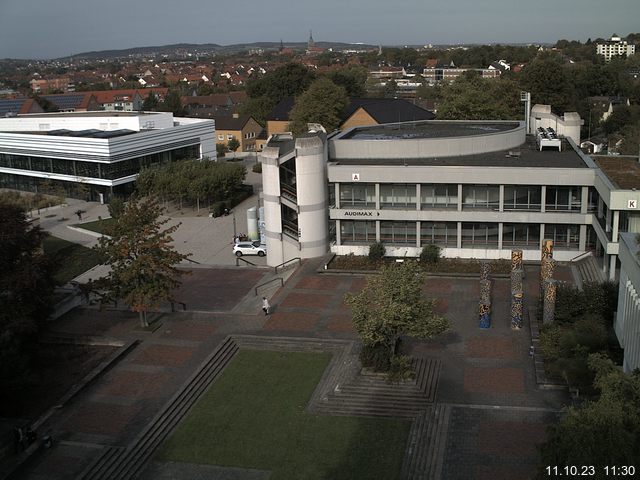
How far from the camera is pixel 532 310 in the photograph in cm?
3155

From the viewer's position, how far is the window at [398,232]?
4119 centimetres

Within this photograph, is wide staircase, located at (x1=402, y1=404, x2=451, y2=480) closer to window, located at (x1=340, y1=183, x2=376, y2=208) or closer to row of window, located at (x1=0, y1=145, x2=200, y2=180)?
window, located at (x1=340, y1=183, x2=376, y2=208)

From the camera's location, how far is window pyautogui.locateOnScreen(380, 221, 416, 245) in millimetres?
41188

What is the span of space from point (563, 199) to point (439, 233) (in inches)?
274

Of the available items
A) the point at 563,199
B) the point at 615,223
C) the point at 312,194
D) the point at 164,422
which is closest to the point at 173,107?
the point at 312,194

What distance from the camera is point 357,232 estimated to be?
138ft

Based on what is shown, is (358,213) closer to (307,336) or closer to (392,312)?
(307,336)

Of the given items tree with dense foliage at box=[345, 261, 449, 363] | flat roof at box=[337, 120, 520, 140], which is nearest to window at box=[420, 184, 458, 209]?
flat roof at box=[337, 120, 520, 140]

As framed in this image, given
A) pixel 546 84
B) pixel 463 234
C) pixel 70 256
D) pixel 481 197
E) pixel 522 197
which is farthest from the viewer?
pixel 546 84

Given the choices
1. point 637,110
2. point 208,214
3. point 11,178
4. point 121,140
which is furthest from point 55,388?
point 637,110

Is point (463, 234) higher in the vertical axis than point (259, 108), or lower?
lower

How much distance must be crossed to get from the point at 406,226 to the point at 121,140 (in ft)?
110

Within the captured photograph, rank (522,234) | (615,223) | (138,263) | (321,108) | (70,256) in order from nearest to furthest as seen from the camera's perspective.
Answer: (138,263)
(615,223)
(522,234)
(70,256)
(321,108)

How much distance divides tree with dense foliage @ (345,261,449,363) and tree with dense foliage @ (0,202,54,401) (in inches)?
458
